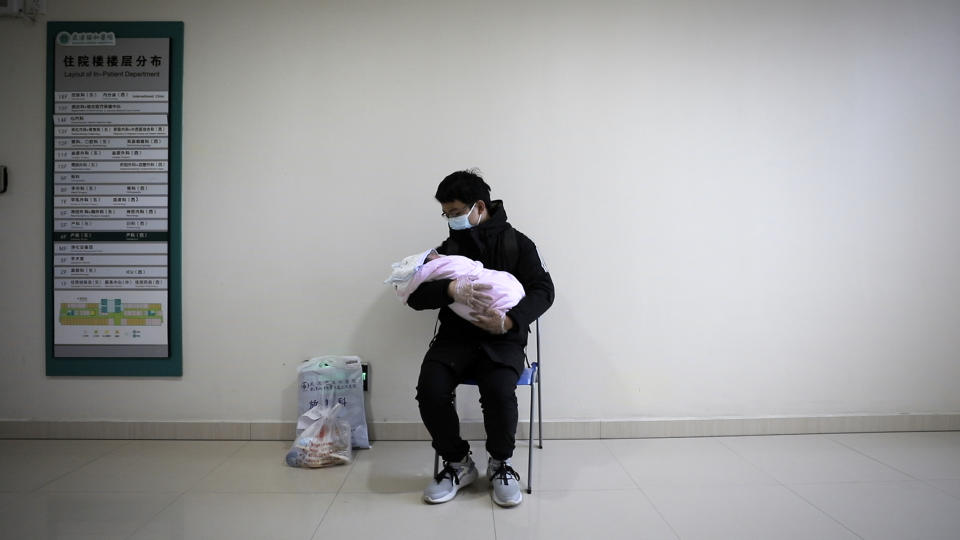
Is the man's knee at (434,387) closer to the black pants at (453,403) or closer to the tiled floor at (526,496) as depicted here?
the black pants at (453,403)

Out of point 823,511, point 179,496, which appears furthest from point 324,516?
point 823,511

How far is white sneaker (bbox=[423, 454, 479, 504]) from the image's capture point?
2117 mm

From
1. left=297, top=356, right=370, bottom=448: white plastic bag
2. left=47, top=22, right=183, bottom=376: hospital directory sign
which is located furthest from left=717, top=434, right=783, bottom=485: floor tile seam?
left=47, top=22, right=183, bottom=376: hospital directory sign

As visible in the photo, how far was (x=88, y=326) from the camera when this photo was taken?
2807mm

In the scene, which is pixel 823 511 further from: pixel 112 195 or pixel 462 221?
pixel 112 195

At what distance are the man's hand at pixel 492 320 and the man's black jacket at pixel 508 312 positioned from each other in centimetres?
4

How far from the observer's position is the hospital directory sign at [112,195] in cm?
277

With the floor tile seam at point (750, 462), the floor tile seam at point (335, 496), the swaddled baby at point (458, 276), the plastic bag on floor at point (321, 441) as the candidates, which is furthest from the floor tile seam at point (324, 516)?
the floor tile seam at point (750, 462)

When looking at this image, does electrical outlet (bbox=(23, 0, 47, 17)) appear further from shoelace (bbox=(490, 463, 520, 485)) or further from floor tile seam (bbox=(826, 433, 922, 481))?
floor tile seam (bbox=(826, 433, 922, 481))

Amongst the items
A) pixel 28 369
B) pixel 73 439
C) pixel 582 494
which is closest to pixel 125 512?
pixel 73 439

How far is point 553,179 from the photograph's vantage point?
9.26 feet

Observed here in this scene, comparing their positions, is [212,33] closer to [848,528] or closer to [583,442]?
[583,442]

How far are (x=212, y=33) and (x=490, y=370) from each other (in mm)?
2184

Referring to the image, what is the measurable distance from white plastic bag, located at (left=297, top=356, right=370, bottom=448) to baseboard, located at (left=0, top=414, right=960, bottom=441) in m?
0.15
